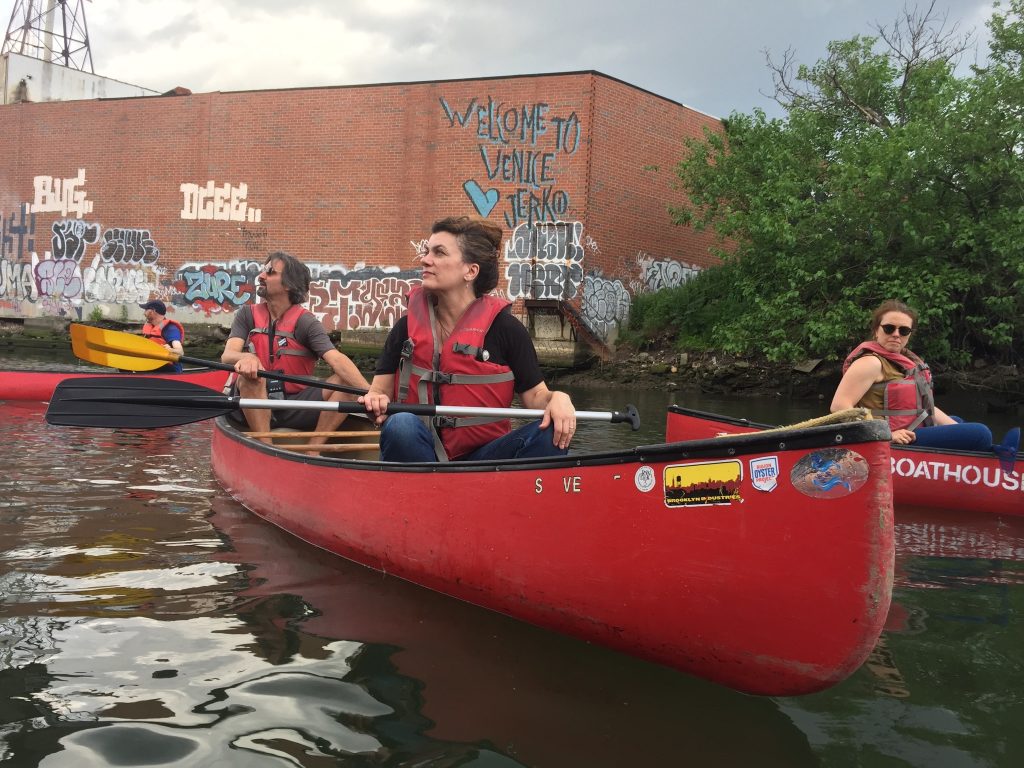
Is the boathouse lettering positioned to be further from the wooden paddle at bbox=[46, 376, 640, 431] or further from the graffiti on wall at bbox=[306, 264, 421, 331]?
the graffiti on wall at bbox=[306, 264, 421, 331]

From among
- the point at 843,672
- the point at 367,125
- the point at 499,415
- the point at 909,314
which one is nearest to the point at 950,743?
the point at 843,672

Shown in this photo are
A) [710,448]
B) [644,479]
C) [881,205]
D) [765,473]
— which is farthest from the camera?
[881,205]

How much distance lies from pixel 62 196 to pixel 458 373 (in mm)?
25326

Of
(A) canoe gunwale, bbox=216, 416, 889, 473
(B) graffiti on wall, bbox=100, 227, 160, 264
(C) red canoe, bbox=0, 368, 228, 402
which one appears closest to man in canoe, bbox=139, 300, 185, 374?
(C) red canoe, bbox=0, 368, 228, 402

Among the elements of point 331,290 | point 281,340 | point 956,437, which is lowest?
point 956,437

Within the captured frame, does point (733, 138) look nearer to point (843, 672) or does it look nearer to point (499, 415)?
point (499, 415)

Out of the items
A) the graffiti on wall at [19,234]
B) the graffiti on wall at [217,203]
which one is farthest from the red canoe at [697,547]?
the graffiti on wall at [19,234]

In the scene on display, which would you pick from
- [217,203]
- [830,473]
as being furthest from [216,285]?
[830,473]

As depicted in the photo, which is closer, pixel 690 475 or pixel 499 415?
pixel 690 475

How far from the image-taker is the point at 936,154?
13758 mm

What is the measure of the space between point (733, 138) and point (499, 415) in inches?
623

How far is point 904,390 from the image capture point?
20.2 ft

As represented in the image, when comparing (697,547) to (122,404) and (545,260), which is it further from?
(545,260)

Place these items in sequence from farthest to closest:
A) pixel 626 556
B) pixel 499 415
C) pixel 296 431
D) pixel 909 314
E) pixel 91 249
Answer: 1. pixel 91 249
2. pixel 296 431
3. pixel 909 314
4. pixel 499 415
5. pixel 626 556
